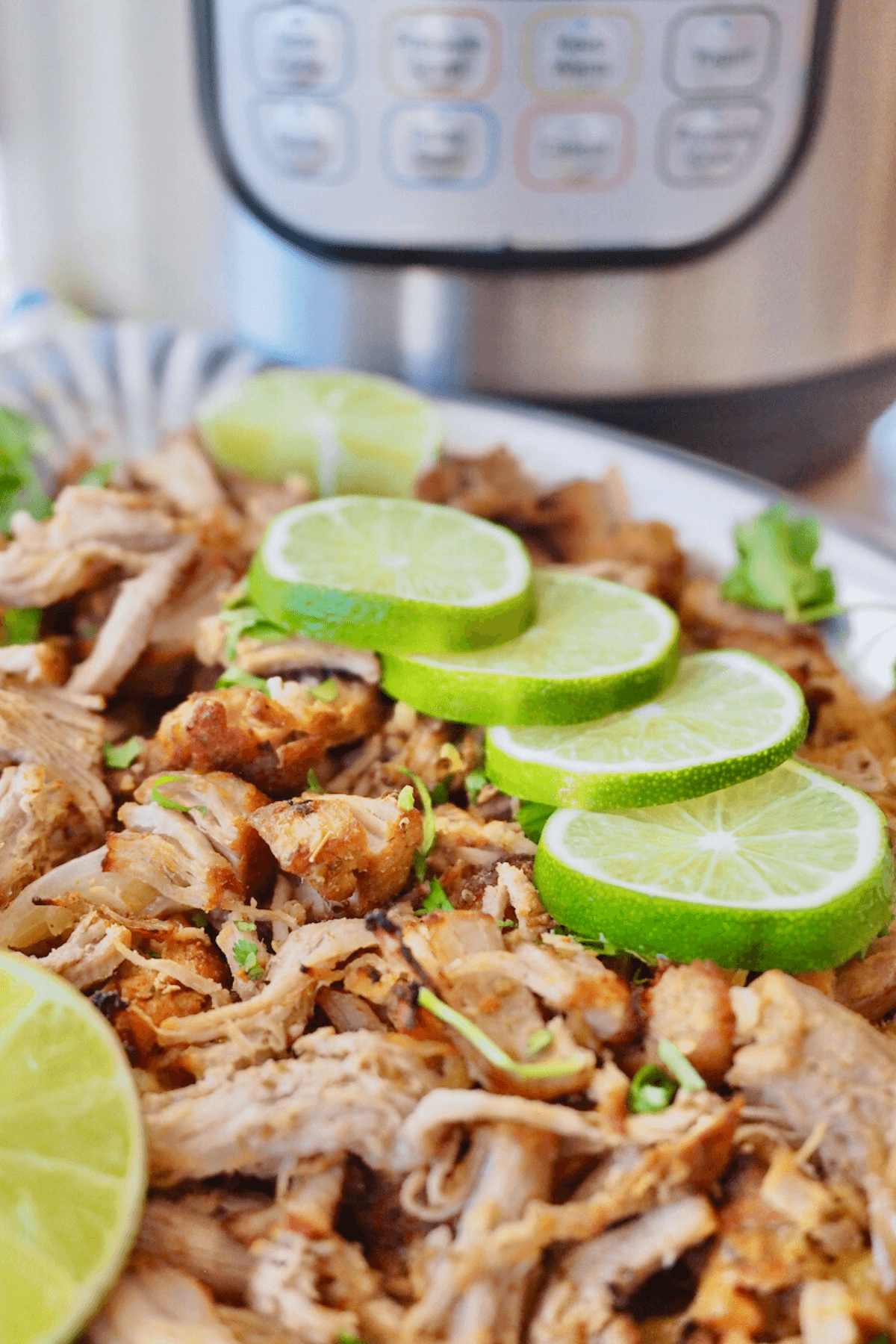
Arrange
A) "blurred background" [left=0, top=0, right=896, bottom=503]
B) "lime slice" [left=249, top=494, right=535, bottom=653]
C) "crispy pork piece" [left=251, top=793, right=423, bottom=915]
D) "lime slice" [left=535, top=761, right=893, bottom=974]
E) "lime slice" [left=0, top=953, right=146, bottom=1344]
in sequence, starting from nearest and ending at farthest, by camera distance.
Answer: "lime slice" [left=0, top=953, right=146, bottom=1344], "lime slice" [left=535, top=761, right=893, bottom=974], "crispy pork piece" [left=251, top=793, right=423, bottom=915], "lime slice" [left=249, top=494, right=535, bottom=653], "blurred background" [left=0, top=0, right=896, bottom=503]

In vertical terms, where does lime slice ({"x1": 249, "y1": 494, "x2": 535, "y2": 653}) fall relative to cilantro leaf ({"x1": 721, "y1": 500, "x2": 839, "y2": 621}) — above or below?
above

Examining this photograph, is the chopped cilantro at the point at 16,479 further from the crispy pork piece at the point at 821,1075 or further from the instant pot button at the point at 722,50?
the crispy pork piece at the point at 821,1075

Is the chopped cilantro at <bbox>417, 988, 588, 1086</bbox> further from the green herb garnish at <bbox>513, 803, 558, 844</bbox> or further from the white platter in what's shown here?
the white platter

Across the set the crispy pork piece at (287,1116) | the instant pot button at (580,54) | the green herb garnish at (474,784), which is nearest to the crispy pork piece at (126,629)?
the green herb garnish at (474,784)

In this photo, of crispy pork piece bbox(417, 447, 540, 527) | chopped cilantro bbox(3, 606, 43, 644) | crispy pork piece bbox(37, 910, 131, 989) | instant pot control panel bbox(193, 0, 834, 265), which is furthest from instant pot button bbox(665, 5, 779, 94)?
crispy pork piece bbox(37, 910, 131, 989)

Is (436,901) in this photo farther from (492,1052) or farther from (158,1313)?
(158,1313)

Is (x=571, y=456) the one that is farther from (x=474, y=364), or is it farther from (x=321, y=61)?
(x=321, y=61)
